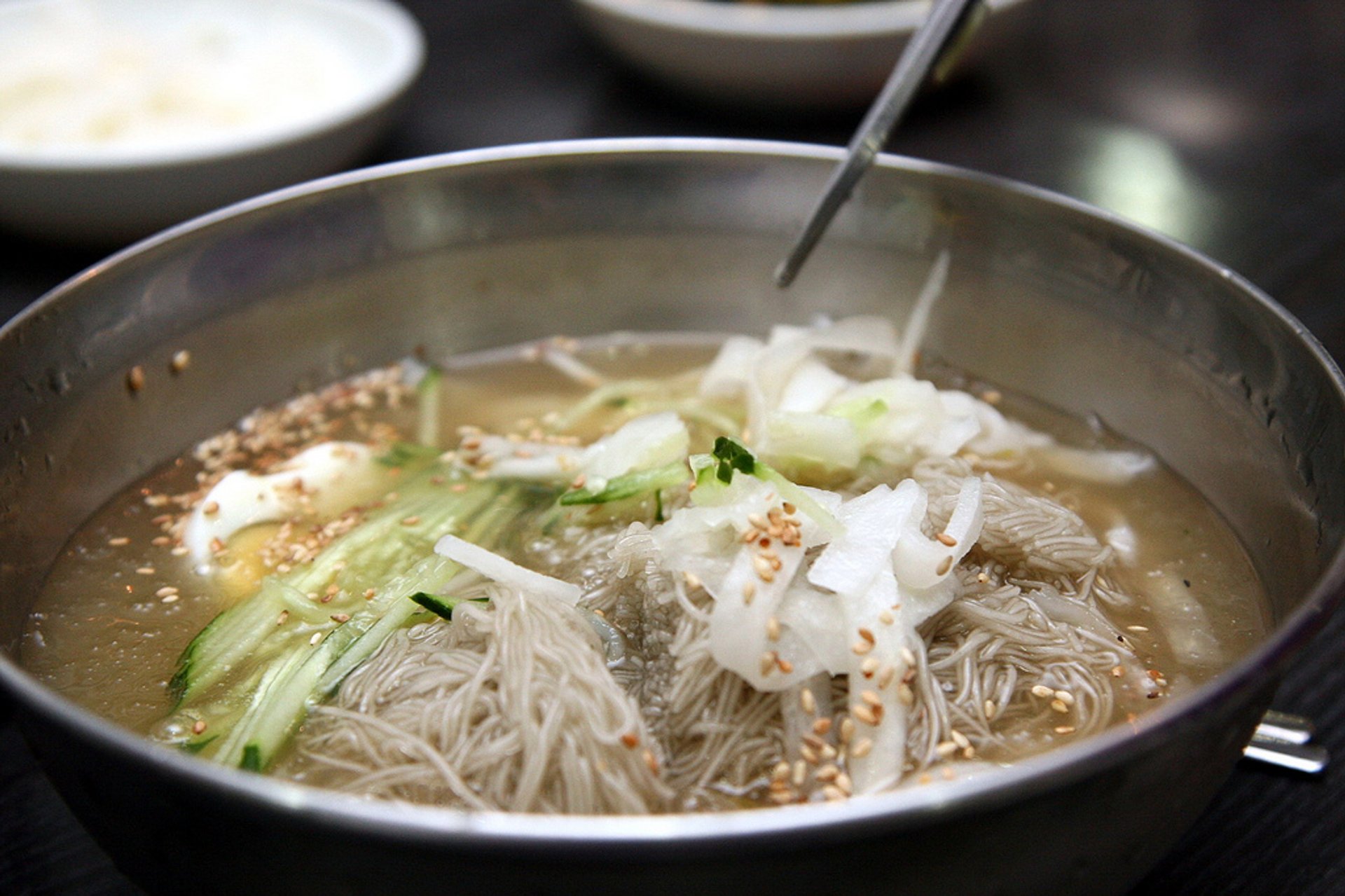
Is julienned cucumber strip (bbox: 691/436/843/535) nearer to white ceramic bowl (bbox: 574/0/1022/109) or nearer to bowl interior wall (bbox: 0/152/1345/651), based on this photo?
bowl interior wall (bbox: 0/152/1345/651)

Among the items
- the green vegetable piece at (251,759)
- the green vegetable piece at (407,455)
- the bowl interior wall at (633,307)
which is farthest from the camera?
the green vegetable piece at (407,455)

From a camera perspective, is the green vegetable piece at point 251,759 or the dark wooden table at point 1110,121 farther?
the dark wooden table at point 1110,121

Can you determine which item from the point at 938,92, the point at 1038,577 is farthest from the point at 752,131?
the point at 1038,577

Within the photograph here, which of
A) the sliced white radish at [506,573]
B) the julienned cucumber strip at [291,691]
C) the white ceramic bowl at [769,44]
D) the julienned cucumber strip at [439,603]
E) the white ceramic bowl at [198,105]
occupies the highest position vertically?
the white ceramic bowl at [769,44]

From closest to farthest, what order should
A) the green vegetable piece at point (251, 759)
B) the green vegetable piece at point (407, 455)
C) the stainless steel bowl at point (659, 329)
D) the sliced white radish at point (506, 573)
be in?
the stainless steel bowl at point (659, 329) → the green vegetable piece at point (251, 759) → the sliced white radish at point (506, 573) → the green vegetable piece at point (407, 455)

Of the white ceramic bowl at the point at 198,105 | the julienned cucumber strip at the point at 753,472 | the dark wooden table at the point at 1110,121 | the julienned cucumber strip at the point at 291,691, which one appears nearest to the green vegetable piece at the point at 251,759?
the julienned cucumber strip at the point at 291,691

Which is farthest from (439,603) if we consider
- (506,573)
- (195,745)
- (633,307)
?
(633,307)

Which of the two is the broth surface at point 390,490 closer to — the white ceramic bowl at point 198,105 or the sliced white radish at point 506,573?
the sliced white radish at point 506,573
